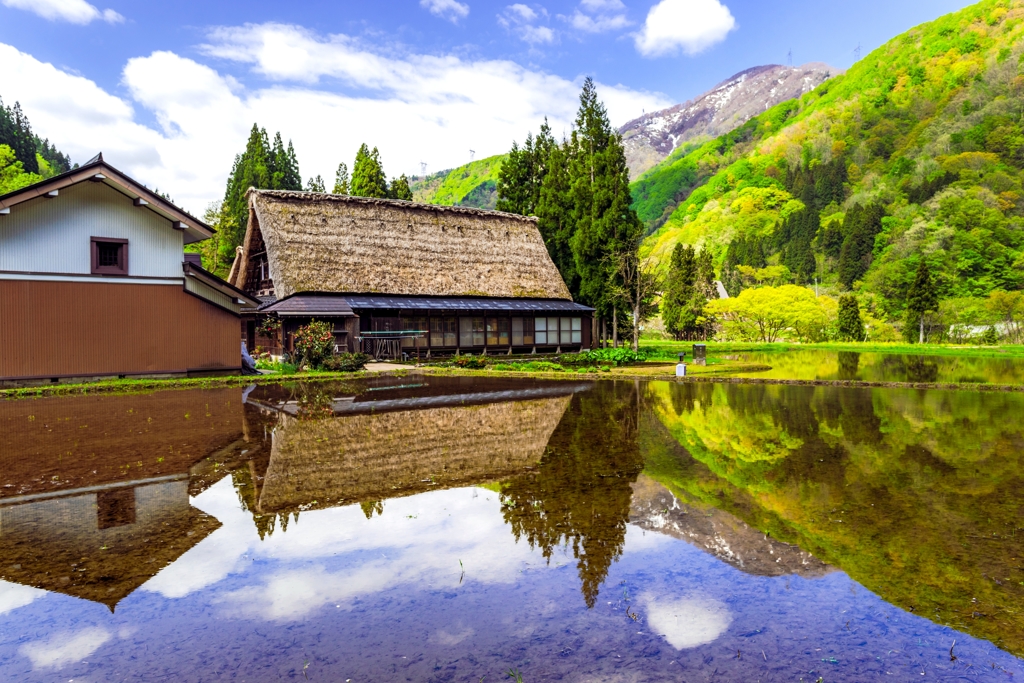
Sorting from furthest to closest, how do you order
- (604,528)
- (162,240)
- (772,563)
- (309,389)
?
(162,240) < (309,389) < (604,528) < (772,563)

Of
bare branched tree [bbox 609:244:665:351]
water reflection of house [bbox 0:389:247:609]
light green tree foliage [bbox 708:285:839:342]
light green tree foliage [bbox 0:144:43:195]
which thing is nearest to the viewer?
water reflection of house [bbox 0:389:247:609]

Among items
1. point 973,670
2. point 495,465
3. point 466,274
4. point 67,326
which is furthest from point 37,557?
point 466,274

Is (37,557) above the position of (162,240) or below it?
below

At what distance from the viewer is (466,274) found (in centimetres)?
3706

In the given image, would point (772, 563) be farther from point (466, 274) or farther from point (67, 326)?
point (466, 274)

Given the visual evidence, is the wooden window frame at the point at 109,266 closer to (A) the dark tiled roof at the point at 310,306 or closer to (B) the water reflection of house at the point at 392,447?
(A) the dark tiled roof at the point at 310,306

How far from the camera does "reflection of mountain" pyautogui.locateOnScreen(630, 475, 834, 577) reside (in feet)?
19.7

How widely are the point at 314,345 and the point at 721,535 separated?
71.4 feet

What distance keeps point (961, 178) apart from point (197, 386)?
9646cm

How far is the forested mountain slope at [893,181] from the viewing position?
67.9 meters

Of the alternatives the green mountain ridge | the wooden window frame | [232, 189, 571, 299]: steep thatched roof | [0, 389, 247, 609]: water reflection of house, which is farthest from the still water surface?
the green mountain ridge

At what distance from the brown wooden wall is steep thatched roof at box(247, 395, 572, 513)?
37.4ft

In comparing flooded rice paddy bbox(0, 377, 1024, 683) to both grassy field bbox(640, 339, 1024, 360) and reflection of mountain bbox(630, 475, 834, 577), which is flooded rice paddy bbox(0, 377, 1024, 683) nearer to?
reflection of mountain bbox(630, 475, 834, 577)

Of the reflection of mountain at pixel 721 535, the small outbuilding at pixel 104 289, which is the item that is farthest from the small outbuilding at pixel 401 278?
the reflection of mountain at pixel 721 535
